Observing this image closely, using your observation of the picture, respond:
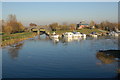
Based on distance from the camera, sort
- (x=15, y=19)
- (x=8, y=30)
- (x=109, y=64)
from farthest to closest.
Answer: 1. (x=15, y=19)
2. (x=8, y=30)
3. (x=109, y=64)

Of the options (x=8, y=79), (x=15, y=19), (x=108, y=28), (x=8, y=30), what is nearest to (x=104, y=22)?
(x=108, y=28)

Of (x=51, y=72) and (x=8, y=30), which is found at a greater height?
(x=8, y=30)

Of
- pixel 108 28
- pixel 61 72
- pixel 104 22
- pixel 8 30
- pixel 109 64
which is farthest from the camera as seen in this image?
pixel 104 22

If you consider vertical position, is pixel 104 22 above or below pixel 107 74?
above

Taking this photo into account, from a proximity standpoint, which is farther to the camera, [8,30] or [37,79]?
[8,30]

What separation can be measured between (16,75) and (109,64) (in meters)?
5.35

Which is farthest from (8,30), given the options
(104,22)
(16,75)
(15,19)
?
(104,22)

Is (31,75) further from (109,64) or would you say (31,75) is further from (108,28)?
(108,28)

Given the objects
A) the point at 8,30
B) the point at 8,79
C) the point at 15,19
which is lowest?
the point at 8,79

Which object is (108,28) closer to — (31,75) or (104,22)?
(104,22)

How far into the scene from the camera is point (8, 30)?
30.3m

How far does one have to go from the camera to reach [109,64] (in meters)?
9.96

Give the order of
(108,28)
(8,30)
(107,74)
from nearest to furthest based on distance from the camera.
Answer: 1. (107,74)
2. (8,30)
3. (108,28)

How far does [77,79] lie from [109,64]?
127 inches
